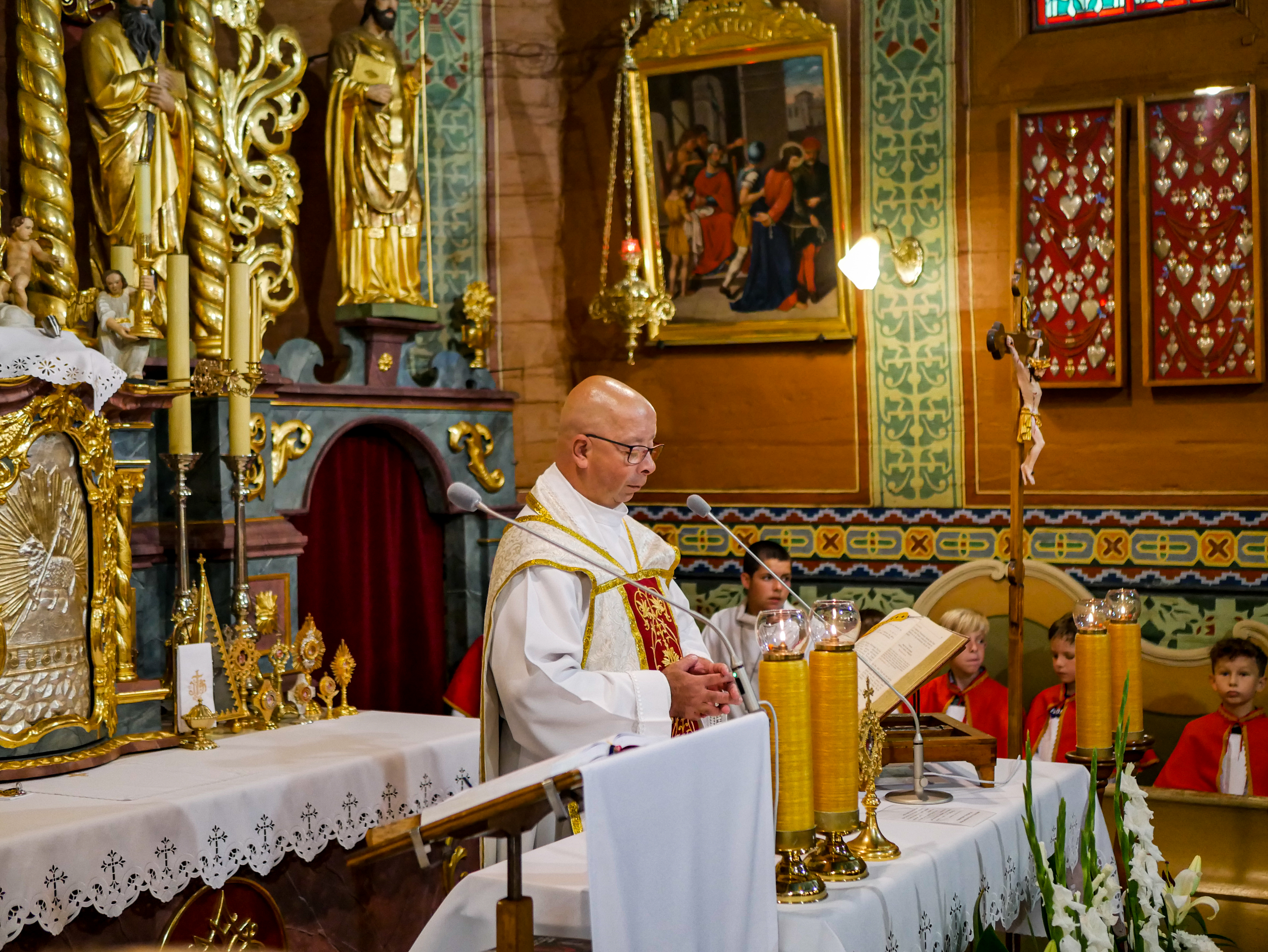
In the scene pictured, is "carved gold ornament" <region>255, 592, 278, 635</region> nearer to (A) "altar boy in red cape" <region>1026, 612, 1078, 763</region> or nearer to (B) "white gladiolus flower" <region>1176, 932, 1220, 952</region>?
(A) "altar boy in red cape" <region>1026, 612, 1078, 763</region>

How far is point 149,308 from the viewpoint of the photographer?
5.42 meters

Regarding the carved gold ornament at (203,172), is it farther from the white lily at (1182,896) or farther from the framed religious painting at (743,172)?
the white lily at (1182,896)

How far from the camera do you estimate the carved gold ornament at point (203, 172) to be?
22.3 ft

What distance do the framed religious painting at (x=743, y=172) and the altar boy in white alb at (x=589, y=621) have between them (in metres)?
4.06

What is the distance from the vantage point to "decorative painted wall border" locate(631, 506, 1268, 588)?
732 cm

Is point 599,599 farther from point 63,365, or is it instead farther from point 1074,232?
point 1074,232

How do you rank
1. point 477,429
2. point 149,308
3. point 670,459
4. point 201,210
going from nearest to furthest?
point 149,308, point 201,210, point 477,429, point 670,459

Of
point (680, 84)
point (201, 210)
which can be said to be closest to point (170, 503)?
point (201, 210)

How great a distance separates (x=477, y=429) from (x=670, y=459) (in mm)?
1312

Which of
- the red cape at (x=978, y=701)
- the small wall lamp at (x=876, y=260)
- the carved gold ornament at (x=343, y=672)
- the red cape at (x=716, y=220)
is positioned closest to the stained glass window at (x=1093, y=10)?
the small wall lamp at (x=876, y=260)

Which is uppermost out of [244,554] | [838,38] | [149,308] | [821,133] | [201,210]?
[838,38]

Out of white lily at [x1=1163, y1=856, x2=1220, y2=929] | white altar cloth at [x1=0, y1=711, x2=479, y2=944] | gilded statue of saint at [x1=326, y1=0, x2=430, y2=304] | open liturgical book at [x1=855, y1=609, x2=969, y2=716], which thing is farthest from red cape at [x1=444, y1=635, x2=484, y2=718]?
white lily at [x1=1163, y1=856, x2=1220, y2=929]

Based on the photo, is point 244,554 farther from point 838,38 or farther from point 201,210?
point 838,38

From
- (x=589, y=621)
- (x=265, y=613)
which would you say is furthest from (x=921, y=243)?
(x=589, y=621)
